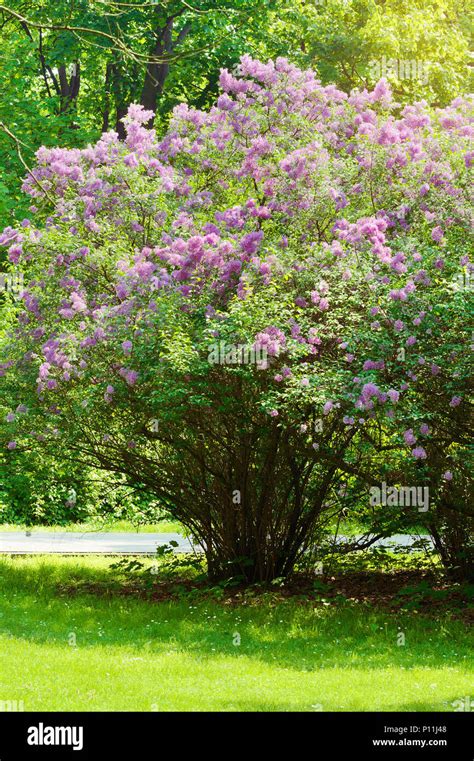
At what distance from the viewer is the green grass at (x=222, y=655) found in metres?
A: 7.34

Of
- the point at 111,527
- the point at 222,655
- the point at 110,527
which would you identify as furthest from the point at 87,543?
the point at 222,655

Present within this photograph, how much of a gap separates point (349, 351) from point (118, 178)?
3.62 metres

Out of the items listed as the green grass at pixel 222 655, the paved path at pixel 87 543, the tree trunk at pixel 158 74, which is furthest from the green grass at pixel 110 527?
the tree trunk at pixel 158 74

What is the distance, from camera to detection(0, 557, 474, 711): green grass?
7.34 m

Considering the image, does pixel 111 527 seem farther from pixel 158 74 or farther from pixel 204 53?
pixel 204 53

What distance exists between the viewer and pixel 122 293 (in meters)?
10.9

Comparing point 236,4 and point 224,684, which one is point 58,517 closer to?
point 236,4

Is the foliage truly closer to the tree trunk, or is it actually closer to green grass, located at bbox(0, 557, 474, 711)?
the tree trunk

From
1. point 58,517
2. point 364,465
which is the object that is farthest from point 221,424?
point 58,517

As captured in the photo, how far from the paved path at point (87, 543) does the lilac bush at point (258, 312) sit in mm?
5016

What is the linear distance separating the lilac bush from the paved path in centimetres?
502

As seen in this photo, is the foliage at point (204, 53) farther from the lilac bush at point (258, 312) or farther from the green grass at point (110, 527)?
the lilac bush at point (258, 312)

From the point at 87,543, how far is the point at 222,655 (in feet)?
35.5

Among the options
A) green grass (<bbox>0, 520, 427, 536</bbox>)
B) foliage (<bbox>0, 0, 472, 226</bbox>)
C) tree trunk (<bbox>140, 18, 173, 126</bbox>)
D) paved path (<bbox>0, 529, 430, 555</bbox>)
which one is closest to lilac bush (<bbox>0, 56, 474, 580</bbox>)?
paved path (<bbox>0, 529, 430, 555</bbox>)
